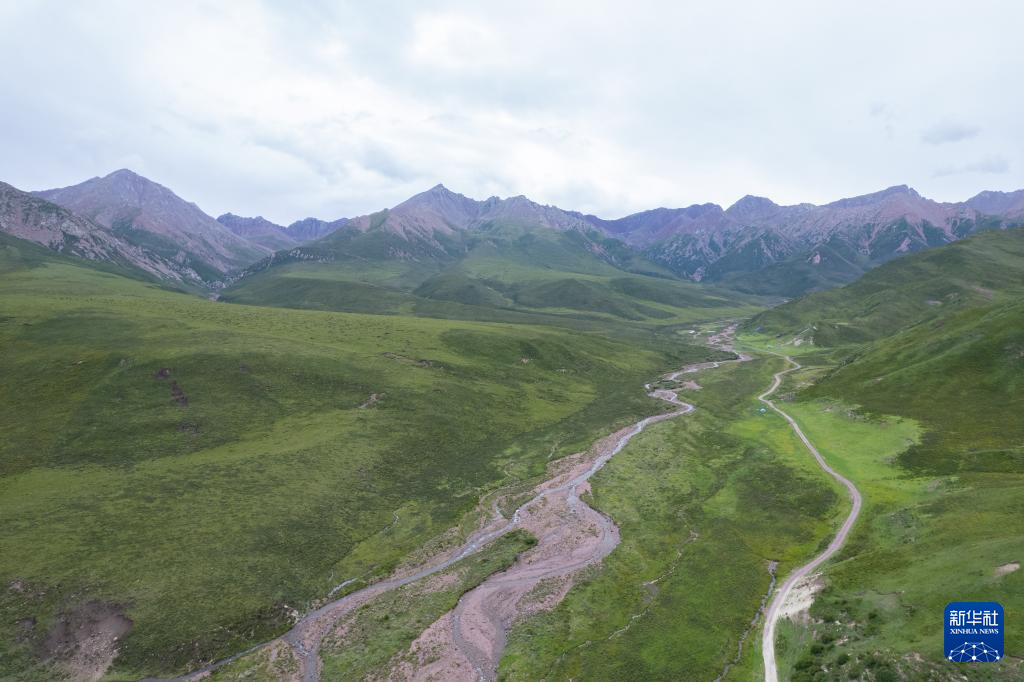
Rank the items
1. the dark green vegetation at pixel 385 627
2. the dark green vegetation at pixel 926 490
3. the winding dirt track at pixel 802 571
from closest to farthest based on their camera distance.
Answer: the dark green vegetation at pixel 926 490, the winding dirt track at pixel 802 571, the dark green vegetation at pixel 385 627

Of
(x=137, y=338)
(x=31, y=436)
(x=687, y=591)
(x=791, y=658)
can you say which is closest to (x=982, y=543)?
(x=791, y=658)

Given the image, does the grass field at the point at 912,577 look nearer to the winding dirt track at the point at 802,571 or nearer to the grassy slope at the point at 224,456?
the winding dirt track at the point at 802,571

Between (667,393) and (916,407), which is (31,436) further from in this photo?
(916,407)

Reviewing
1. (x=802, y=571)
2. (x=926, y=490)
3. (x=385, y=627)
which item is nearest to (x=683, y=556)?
(x=802, y=571)

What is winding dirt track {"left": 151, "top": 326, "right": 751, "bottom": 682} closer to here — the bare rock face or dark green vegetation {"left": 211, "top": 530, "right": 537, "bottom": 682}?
dark green vegetation {"left": 211, "top": 530, "right": 537, "bottom": 682}
